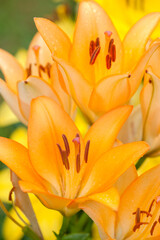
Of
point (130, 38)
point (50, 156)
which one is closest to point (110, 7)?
point (130, 38)

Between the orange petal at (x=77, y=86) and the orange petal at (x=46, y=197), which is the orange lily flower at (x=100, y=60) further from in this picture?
the orange petal at (x=46, y=197)

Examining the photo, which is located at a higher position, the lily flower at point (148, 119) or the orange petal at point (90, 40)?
the orange petal at point (90, 40)

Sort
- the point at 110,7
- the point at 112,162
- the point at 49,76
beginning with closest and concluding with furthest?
the point at 112,162 < the point at 49,76 < the point at 110,7

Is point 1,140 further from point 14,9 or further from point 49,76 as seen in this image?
point 14,9

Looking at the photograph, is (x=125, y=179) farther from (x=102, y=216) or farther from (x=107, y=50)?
(x=107, y=50)

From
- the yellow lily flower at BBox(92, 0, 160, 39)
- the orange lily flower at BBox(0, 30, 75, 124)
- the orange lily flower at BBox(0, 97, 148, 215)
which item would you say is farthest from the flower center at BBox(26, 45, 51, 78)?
the yellow lily flower at BBox(92, 0, 160, 39)

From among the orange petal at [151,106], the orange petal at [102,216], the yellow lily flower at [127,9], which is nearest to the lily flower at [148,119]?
the orange petal at [151,106]

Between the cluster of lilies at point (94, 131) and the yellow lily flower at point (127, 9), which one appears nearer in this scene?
the cluster of lilies at point (94, 131)
